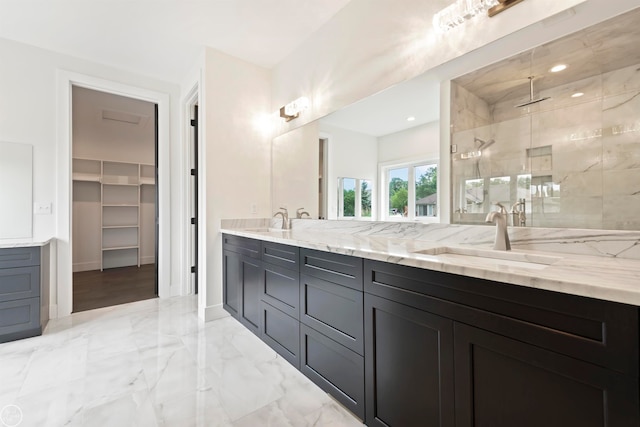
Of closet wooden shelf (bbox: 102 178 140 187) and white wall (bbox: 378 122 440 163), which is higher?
closet wooden shelf (bbox: 102 178 140 187)

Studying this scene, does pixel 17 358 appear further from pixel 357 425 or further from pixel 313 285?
pixel 357 425

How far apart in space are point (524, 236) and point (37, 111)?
426 centimetres

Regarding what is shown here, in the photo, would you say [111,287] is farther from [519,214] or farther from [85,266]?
[519,214]

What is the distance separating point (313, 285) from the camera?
1736 mm

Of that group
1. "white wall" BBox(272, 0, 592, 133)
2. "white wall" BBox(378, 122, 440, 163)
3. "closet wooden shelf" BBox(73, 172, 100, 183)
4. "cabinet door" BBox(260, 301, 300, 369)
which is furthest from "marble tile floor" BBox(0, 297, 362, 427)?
"closet wooden shelf" BBox(73, 172, 100, 183)

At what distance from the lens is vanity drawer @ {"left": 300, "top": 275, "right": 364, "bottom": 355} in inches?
56.3

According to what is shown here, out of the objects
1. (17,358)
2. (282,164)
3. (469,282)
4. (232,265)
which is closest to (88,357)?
(17,358)

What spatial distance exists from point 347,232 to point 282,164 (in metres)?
1.25

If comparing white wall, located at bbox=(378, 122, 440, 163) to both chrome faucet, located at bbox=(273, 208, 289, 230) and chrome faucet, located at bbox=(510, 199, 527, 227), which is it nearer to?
chrome faucet, located at bbox=(510, 199, 527, 227)

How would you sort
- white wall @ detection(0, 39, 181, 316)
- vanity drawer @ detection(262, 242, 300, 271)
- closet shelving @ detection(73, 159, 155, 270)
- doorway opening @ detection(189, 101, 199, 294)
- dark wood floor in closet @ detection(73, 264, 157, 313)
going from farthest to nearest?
closet shelving @ detection(73, 159, 155, 270) → doorway opening @ detection(189, 101, 199, 294) → dark wood floor in closet @ detection(73, 264, 157, 313) → white wall @ detection(0, 39, 181, 316) → vanity drawer @ detection(262, 242, 300, 271)

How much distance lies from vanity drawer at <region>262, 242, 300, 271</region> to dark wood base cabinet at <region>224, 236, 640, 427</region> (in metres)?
0.02

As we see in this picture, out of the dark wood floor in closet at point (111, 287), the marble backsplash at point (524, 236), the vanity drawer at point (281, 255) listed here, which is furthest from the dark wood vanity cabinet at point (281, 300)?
the dark wood floor in closet at point (111, 287)

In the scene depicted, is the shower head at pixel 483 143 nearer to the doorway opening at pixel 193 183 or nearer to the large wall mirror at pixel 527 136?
the large wall mirror at pixel 527 136

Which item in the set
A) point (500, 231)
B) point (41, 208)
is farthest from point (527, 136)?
point (41, 208)
